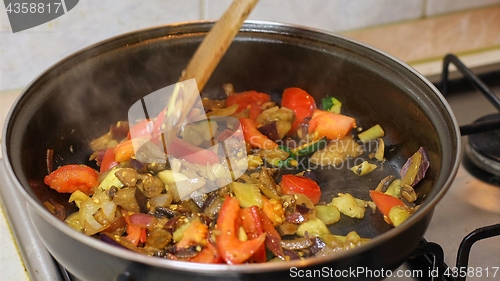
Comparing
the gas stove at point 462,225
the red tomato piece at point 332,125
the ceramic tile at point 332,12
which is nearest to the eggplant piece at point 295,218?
the gas stove at point 462,225

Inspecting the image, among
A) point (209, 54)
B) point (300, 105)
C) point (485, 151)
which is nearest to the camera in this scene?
point (209, 54)

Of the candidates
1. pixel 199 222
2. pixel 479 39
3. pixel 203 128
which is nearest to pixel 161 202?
pixel 199 222

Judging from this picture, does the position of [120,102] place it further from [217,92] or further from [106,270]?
→ [106,270]

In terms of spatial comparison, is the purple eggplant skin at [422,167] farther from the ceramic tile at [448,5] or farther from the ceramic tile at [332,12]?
the ceramic tile at [448,5]

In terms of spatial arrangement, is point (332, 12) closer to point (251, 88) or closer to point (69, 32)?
point (251, 88)

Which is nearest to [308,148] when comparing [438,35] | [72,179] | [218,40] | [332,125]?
[332,125]
